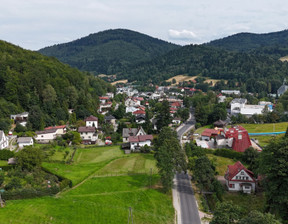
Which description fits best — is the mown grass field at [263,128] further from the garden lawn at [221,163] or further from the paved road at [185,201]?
the paved road at [185,201]

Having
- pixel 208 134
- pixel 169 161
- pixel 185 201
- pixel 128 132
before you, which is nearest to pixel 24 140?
pixel 128 132

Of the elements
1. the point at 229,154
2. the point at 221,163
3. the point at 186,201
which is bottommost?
the point at 186,201

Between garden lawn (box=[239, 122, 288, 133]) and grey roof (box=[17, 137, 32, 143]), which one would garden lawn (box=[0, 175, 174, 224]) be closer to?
grey roof (box=[17, 137, 32, 143])

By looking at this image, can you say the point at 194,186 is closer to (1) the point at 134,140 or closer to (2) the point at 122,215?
(2) the point at 122,215

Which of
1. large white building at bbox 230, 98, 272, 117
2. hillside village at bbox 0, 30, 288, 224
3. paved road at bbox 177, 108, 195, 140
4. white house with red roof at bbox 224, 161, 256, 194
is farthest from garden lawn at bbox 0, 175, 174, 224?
large white building at bbox 230, 98, 272, 117

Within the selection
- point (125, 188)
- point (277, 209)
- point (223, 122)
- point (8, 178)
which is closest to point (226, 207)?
point (277, 209)

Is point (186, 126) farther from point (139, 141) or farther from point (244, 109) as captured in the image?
point (139, 141)

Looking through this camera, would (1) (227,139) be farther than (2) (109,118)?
No

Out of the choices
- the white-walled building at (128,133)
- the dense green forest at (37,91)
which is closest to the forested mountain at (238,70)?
the white-walled building at (128,133)
